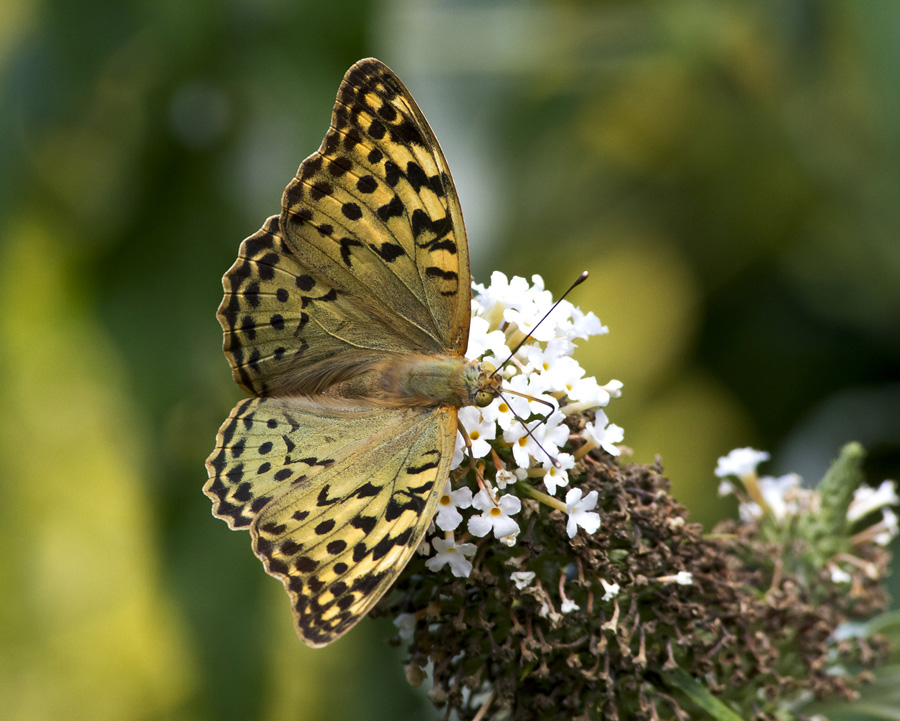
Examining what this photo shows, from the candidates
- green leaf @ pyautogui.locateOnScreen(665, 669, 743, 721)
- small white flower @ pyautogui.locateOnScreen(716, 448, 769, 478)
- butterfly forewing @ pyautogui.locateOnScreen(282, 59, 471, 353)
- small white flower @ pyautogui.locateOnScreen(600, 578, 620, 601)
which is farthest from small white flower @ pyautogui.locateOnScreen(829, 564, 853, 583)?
butterfly forewing @ pyautogui.locateOnScreen(282, 59, 471, 353)

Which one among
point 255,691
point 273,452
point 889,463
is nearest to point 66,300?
point 255,691

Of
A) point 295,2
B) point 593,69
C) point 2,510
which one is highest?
point 295,2

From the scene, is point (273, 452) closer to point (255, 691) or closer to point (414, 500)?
point (414, 500)

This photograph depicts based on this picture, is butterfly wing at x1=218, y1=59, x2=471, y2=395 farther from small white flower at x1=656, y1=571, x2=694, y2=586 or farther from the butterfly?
small white flower at x1=656, y1=571, x2=694, y2=586

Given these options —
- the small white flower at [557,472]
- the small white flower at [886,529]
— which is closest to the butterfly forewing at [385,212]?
the small white flower at [557,472]

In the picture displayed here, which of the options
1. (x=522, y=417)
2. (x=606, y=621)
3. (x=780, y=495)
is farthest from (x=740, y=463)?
(x=522, y=417)

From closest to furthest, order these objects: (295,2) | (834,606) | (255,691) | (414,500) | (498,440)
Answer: (414,500)
(498,440)
(834,606)
(255,691)
(295,2)
